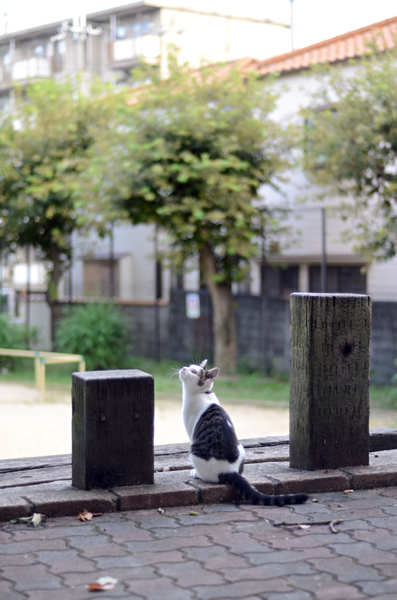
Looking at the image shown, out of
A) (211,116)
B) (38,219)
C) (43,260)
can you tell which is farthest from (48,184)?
(211,116)

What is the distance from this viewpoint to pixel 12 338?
1655cm

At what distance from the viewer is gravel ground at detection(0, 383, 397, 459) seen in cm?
863

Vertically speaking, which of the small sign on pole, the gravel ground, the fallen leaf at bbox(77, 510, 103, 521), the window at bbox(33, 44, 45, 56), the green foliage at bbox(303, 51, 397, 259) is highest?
the window at bbox(33, 44, 45, 56)

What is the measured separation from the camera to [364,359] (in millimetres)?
4285

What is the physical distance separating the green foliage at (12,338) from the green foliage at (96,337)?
4.12 ft

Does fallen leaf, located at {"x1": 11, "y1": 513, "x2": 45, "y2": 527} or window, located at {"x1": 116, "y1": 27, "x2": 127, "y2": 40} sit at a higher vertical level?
window, located at {"x1": 116, "y1": 27, "x2": 127, "y2": 40}

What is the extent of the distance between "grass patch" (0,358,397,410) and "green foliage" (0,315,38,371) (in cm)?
23

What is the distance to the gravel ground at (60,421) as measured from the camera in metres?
8.63

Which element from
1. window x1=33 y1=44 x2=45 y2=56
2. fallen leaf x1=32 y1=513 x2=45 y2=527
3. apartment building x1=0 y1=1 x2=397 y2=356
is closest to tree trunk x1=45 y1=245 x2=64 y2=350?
apartment building x1=0 y1=1 x2=397 y2=356

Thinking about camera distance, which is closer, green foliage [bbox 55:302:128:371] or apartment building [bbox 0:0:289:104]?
green foliage [bbox 55:302:128:371]

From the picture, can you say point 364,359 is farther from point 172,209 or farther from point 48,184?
point 48,184

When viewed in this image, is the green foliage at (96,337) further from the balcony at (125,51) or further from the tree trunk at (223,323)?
the balcony at (125,51)

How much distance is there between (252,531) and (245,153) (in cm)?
1096

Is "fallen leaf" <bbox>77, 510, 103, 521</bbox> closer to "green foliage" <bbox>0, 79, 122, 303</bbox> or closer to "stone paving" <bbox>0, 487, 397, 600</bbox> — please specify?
"stone paving" <bbox>0, 487, 397, 600</bbox>
